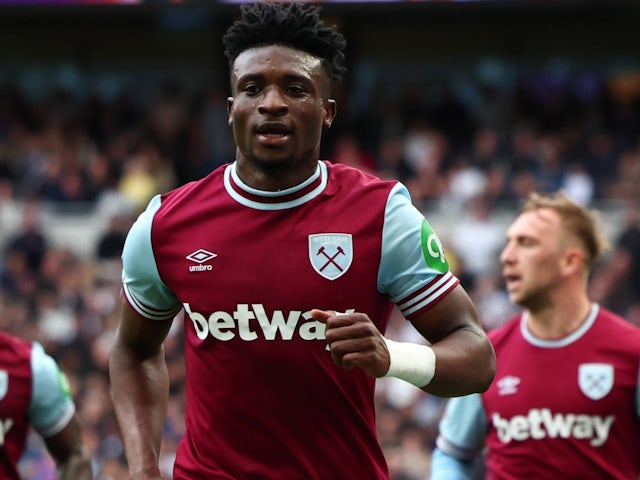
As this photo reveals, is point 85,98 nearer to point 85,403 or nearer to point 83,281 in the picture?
point 83,281

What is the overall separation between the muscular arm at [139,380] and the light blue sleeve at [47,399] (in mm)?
1339

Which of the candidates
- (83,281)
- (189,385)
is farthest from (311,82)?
(83,281)

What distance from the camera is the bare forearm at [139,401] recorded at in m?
4.41

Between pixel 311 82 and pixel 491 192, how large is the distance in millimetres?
11879

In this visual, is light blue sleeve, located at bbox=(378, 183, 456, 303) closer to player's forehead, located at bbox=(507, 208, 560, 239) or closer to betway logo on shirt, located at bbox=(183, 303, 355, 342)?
betway logo on shirt, located at bbox=(183, 303, 355, 342)

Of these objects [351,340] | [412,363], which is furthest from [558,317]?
[351,340]

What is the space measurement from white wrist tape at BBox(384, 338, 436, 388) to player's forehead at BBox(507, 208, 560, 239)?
2.55 m

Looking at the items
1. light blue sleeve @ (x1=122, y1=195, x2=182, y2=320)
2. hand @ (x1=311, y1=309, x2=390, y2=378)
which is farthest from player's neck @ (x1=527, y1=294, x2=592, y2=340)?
hand @ (x1=311, y1=309, x2=390, y2=378)

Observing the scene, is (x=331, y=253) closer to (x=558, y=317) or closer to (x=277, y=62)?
(x=277, y=62)

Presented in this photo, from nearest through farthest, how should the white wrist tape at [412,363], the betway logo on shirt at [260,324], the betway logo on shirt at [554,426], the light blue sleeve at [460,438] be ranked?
the white wrist tape at [412,363] → the betway logo on shirt at [260,324] → the betway logo on shirt at [554,426] → the light blue sleeve at [460,438]

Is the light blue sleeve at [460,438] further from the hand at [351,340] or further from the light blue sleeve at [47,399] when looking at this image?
the hand at [351,340]

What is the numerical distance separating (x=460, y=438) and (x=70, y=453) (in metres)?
1.73

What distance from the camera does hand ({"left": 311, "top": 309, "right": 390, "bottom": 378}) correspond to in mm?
3672

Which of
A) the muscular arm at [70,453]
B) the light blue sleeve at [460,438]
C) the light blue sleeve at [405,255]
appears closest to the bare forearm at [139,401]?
the light blue sleeve at [405,255]
